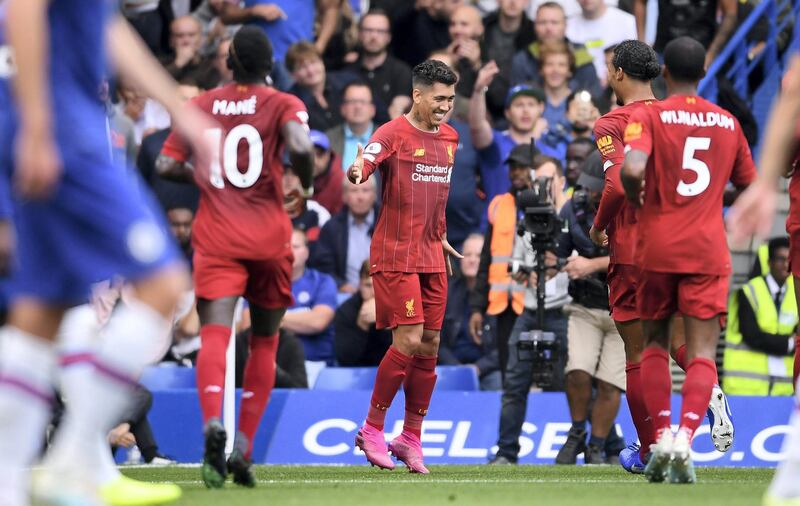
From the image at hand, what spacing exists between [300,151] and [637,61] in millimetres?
2590

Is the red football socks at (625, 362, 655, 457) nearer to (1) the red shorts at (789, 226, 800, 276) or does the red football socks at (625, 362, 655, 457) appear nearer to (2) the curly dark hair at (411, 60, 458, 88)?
(1) the red shorts at (789, 226, 800, 276)

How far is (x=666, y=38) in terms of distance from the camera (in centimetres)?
1634

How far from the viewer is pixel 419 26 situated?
17516 millimetres

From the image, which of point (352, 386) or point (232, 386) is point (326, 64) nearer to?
point (352, 386)

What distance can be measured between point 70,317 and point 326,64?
10.8 metres

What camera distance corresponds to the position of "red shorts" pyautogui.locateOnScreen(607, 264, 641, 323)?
9.86m

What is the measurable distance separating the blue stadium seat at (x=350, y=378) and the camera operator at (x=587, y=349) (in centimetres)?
204

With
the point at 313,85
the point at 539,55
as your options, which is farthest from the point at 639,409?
the point at 313,85

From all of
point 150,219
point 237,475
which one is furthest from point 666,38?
point 150,219

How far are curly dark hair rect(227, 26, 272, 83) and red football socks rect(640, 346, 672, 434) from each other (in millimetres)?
2764

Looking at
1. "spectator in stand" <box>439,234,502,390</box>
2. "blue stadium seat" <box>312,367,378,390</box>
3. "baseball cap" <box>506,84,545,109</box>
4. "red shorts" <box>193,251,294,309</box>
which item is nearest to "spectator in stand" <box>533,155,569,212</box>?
"spectator in stand" <box>439,234,502,390</box>

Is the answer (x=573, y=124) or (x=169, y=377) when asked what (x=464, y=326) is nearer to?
(x=573, y=124)

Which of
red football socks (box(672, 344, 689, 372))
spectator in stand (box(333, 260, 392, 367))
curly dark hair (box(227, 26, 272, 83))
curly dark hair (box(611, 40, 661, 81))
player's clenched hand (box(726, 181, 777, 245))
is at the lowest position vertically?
spectator in stand (box(333, 260, 392, 367))

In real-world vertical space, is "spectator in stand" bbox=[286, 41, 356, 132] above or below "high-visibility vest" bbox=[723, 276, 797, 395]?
above
